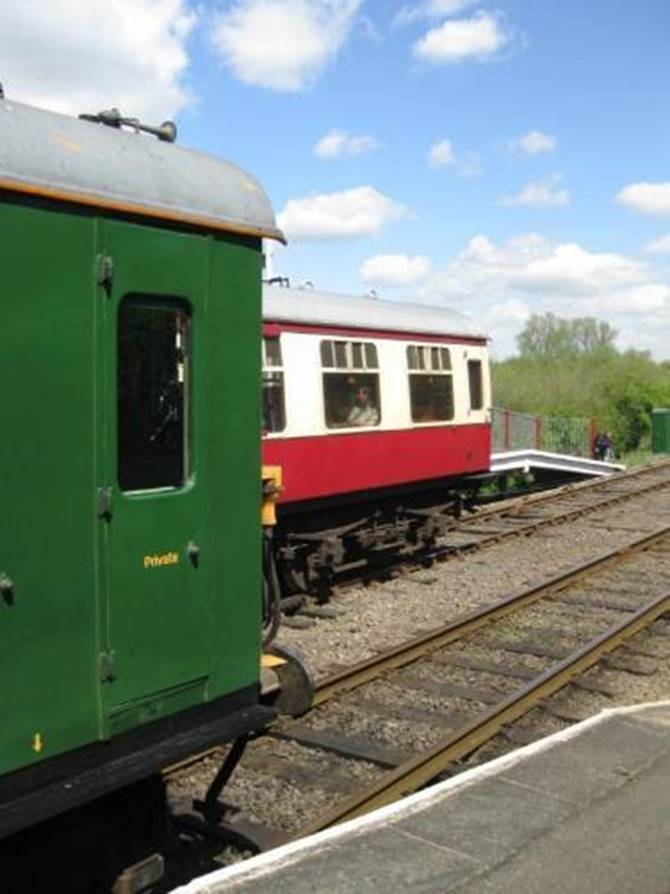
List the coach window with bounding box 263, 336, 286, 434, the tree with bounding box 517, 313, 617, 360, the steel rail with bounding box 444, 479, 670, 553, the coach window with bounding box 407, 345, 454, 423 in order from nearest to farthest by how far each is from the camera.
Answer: the coach window with bounding box 263, 336, 286, 434 < the coach window with bounding box 407, 345, 454, 423 < the steel rail with bounding box 444, 479, 670, 553 < the tree with bounding box 517, 313, 617, 360

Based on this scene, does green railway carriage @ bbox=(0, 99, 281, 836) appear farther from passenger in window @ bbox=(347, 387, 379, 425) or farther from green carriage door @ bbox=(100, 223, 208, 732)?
passenger in window @ bbox=(347, 387, 379, 425)

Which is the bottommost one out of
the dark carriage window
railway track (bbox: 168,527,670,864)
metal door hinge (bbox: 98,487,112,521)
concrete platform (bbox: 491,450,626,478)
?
railway track (bbox: 168,527,670,864)

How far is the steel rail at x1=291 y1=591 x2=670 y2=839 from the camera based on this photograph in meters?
5.55

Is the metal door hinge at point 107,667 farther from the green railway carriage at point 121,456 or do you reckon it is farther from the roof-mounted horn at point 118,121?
the roof-mounted horn at point 118,121

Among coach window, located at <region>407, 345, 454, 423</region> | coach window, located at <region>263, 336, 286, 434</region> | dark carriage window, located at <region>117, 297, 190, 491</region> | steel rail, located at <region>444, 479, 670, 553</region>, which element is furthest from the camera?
steel rail, located at <region>444, 479, 670, 553</region>

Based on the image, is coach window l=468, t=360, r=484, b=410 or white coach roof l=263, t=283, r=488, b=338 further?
Answer: coach window l=468, t=360, r=484, b=410

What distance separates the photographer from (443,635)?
9422 mm

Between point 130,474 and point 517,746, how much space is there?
13.8 ft

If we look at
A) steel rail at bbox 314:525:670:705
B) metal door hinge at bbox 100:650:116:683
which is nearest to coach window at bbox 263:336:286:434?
steel rail at bbox 314:525:670:705

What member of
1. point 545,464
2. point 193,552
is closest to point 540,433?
point 545,464

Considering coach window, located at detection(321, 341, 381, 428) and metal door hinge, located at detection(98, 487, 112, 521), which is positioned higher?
coach window, located at detection(321, 341, 381, 428)

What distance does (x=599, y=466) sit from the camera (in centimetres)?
2855

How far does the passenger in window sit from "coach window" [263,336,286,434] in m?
1.31

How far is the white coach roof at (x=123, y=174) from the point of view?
320 cm
